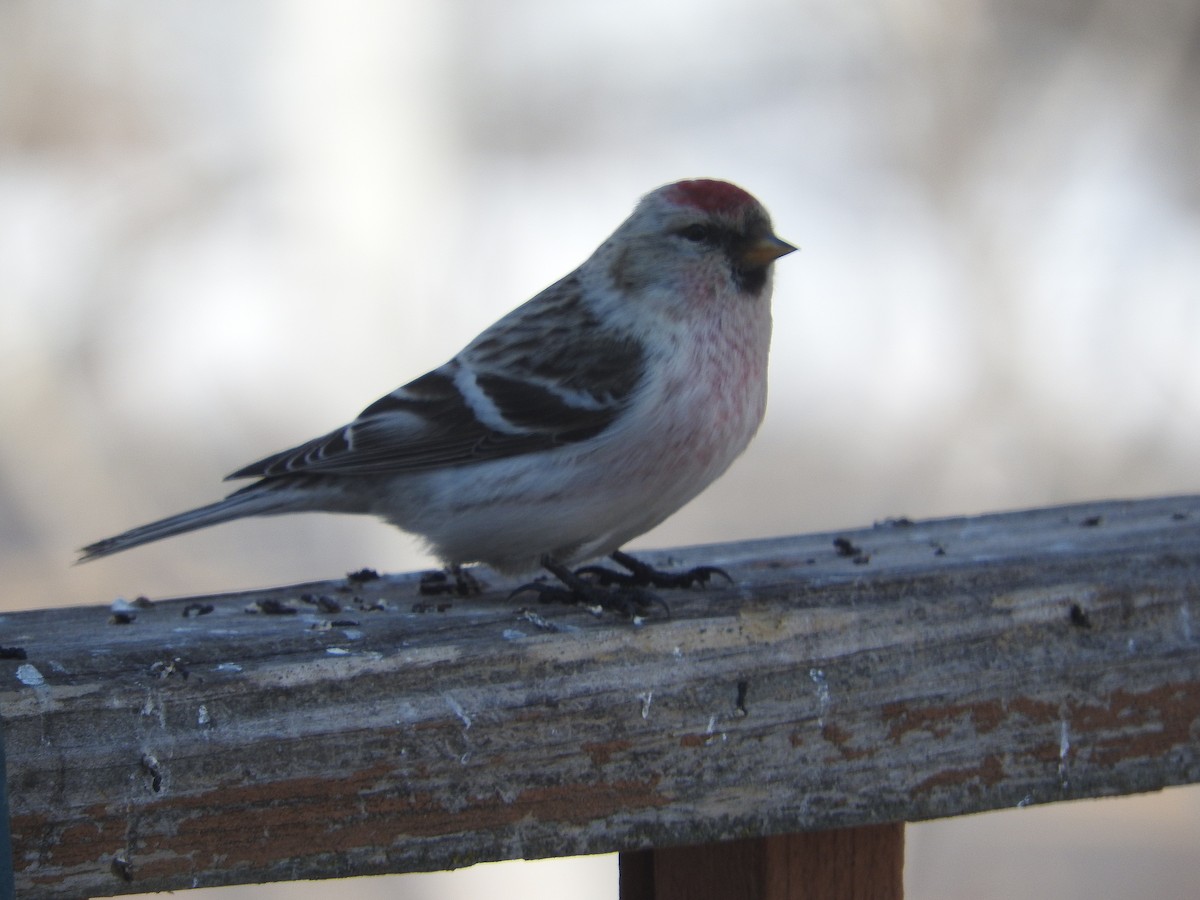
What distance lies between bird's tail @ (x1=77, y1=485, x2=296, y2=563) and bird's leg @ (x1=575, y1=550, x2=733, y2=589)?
422mm

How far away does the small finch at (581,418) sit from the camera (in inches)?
77.6

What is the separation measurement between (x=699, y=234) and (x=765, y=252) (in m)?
0.10

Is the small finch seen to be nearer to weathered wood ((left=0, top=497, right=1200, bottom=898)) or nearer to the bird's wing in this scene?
the bird's wing

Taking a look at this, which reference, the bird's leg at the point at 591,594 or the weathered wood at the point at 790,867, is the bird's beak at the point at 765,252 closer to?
the bird's leg at the point at 591,594

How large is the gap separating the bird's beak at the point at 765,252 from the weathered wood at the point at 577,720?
56 cm

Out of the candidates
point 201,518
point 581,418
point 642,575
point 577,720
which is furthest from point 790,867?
point 201,518

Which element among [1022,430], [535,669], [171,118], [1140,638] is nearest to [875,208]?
[1022,430]

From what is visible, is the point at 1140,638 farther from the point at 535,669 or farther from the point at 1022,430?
the point at 1022,430

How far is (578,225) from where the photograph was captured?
359cm

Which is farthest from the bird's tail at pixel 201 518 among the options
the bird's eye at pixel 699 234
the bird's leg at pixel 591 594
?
the bird's eye at pixel 699 234

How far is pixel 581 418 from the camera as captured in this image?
79.8 inches

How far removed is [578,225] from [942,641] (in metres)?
2.21

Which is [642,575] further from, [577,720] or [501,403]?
[577,720]

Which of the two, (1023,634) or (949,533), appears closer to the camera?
(1023,634)
